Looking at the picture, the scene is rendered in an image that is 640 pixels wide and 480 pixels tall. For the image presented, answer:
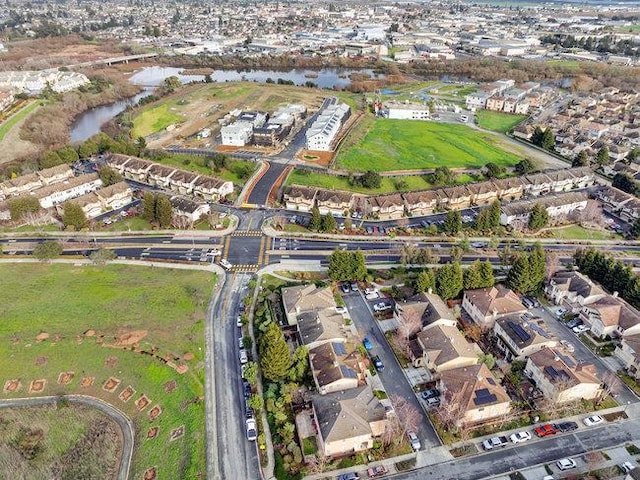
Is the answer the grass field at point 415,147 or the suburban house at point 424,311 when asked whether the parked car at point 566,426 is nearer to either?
the suburban house at point 424,311

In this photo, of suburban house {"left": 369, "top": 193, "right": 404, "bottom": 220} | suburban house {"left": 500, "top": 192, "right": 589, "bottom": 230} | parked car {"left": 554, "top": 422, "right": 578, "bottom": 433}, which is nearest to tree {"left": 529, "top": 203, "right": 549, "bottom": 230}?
suburban house {"left": 500, "top": 192, "right": 589, "bottom": 230}

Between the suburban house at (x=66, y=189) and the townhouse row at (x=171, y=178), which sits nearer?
the suburban house at (x=66, y=189)

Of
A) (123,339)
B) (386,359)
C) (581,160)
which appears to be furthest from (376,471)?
(581,160)

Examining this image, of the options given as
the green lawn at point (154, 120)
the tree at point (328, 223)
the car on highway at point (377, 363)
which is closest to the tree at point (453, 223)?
the tree at point (328, 223)

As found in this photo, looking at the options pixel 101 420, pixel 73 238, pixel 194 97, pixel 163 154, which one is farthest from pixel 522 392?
pixel 194 97

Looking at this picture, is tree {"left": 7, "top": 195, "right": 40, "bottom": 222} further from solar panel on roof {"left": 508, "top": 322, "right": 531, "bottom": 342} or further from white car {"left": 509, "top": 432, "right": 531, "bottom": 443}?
white car {"left": 509, "top": 432, "right": 531, "bottom": 443}

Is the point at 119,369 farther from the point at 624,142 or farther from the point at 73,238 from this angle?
the point at 624,142
